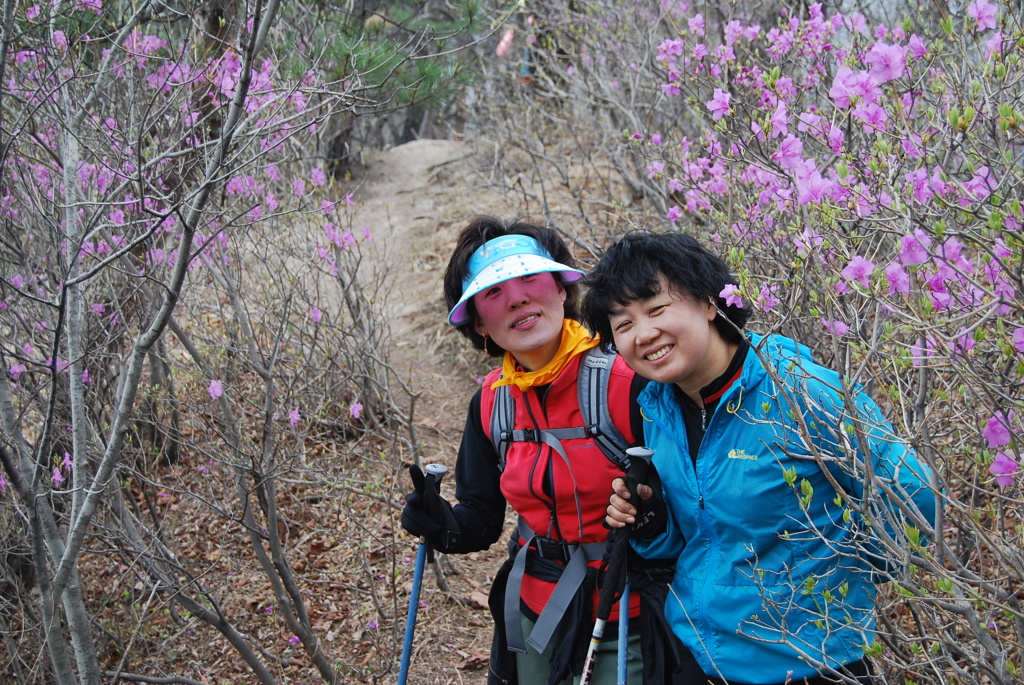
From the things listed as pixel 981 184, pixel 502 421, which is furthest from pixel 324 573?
pixel 981 184

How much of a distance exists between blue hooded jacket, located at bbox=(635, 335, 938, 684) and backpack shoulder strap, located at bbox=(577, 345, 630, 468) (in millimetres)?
269

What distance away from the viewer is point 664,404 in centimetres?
215

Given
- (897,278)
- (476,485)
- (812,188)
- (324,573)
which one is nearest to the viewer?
(897,278)

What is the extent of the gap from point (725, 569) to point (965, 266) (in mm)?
911

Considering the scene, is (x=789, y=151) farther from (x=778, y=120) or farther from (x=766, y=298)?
(x=766, y=298)

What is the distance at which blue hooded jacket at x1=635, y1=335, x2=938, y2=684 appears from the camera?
187 centimetres

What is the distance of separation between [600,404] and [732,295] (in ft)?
1.81

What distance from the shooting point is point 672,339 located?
2.02 meters

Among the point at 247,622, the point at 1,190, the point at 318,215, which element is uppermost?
the point at 1,190

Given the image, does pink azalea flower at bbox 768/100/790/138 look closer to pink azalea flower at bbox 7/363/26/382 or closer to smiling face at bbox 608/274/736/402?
smiling face at bbox 608/274/736/402

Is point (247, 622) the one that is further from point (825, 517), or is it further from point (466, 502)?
point (825, 517)

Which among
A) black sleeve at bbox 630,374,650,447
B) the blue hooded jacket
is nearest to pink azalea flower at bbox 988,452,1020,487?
the blue hooded jacket

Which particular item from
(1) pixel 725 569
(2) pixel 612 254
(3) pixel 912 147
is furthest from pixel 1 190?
(3) pixel 912 147

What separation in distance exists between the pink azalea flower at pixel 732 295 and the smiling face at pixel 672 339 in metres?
0.07
